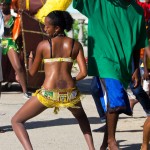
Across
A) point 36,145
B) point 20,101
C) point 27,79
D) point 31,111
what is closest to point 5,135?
point 36,145

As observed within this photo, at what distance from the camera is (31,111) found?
18.3 feet

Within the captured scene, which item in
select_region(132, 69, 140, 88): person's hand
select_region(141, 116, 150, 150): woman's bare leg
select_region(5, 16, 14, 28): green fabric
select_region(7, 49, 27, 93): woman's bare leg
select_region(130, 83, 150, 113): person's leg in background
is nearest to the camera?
select_region(141, 116, 150, 150): woman's bare leg

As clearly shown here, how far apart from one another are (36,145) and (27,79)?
13.8 feet

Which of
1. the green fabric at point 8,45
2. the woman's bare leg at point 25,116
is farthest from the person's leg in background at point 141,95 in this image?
the green fabric at point 8,45

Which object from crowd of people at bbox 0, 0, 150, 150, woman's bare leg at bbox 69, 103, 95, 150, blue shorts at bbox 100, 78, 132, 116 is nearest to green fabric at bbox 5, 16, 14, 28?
crowd of people at bbox 0, 0, 150, 150

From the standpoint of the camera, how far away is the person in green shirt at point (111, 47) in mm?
5914

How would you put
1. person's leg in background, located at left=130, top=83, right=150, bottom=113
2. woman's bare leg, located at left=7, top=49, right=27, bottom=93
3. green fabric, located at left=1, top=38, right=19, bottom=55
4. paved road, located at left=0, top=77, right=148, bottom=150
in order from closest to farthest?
person's leg in background, located at left=130, top=83, right=150, bottom=113
paved road, located at left=0, top=77, right=148, bottom=150
green fabric, located at left=1, top=38, right=19, bottom=55
woman's bare leg, located at left=7, top=49, right=27, bottom=93

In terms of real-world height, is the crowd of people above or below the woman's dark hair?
below

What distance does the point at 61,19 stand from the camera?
5660 millimetres

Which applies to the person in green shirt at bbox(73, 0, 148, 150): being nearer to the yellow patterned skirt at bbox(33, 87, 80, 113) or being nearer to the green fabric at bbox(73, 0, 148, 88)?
the green fabric at bbox(73, 0, 148, 88)

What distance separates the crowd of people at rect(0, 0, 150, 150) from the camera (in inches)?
219

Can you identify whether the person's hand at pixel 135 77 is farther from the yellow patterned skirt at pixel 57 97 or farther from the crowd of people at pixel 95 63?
the yellow patterned skirt at pixel 57 97

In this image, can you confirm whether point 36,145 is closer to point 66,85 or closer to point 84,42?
point 66,85

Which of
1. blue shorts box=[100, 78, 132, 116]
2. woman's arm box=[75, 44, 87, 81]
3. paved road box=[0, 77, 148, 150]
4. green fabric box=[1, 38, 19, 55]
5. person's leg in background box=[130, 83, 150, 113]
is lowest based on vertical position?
paved road box=[0, 77, 148, 150]
